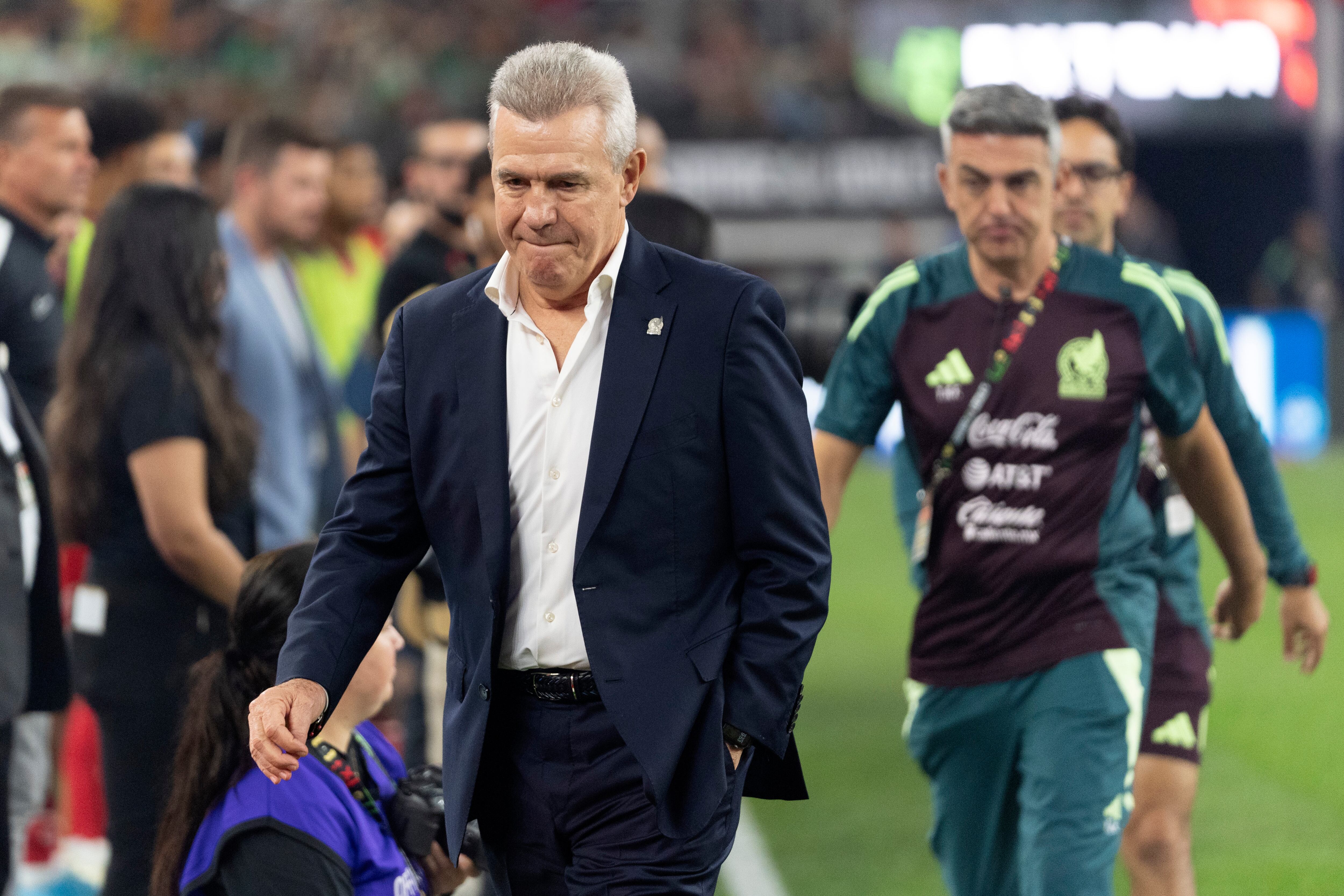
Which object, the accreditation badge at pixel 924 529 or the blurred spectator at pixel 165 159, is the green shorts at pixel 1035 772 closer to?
the accreditation badge at pixel 924 529

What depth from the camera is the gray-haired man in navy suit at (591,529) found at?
Answer: 2973 mm

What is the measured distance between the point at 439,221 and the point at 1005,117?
3212 millimetres

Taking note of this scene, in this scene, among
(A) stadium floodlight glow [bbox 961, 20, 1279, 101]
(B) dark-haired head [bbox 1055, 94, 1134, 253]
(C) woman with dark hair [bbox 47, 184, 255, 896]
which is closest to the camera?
(C) woman with dark hair [bbox 47, 184, 255, 896]

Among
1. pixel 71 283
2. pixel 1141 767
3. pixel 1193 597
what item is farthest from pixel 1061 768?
pixel 71 283

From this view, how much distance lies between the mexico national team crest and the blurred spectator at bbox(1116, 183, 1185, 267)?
50.6 ft

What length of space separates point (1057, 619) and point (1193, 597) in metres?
1.04

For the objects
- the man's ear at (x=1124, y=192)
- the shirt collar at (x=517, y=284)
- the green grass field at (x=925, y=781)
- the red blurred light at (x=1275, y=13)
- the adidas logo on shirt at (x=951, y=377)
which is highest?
the red blurred light at (x=1275, y=13)

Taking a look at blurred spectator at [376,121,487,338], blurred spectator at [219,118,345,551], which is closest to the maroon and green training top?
blurred spectator at [376,121,487,338]

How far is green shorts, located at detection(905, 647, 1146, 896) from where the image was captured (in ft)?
13.2

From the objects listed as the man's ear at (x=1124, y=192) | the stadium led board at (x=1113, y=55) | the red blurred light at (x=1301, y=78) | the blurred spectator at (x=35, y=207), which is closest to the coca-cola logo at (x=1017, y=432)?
the man's ear at (x=1124, y=192)

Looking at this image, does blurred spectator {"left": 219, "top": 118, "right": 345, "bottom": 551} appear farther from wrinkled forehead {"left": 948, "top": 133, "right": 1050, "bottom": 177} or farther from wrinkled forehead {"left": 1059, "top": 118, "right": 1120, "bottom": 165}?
wrinkled forehead {"left": 1059, "top": 118, "right": 1120, "bottom": 165}

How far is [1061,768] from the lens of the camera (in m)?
4.08

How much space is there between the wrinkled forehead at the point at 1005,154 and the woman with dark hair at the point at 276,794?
6.11ft

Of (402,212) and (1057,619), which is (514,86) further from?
(402,212)
